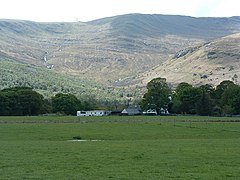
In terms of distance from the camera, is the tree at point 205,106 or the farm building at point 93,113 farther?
the farm building at point 93,113

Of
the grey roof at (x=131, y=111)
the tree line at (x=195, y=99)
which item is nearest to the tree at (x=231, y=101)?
the tree line at (x=195, y=99)

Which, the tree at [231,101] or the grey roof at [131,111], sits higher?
the tree at [231,101]

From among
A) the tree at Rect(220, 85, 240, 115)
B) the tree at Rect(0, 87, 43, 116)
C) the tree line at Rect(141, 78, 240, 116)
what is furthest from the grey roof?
the tree at Rect(220, 85, 240, 115)

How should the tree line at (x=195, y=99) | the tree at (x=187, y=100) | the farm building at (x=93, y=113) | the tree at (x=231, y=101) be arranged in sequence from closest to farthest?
1. the tree at (x=231, y=101)
2. the tree line at (x=195, y=99)
3. the tree at (x=187, y=100)
4. the farm building at (x=93, y=113)

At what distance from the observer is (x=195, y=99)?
15600 centimetres

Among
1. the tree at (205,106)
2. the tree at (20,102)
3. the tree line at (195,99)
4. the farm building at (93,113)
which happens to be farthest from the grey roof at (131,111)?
the tree at (20,102)

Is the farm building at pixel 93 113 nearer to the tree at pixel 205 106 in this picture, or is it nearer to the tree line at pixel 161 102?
the tree line at pixel 161 102

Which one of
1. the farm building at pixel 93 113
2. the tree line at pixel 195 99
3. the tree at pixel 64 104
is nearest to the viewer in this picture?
the tree line at pixel 195 99

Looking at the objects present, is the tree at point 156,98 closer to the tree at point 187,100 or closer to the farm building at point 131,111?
the tree at point 187,100

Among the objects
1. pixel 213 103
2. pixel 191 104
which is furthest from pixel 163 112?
pixel 213 103

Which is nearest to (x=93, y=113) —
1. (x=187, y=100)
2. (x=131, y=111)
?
(x=131, y=111)

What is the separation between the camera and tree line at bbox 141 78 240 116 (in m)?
142

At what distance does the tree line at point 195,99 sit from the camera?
142 metres

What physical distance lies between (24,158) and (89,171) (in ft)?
26.3
